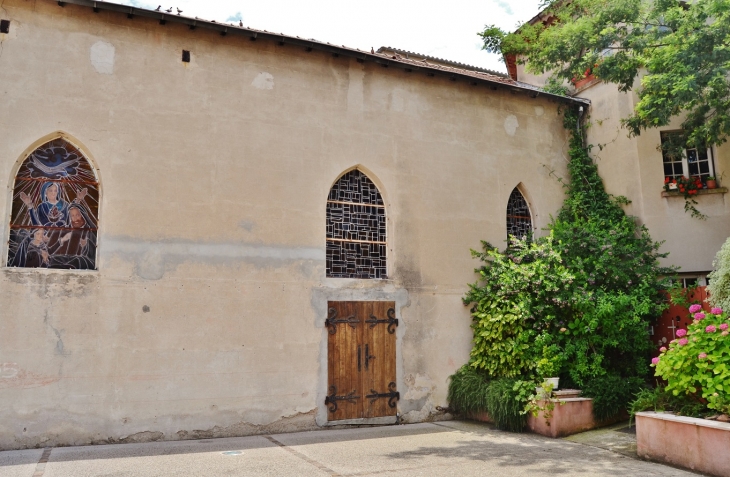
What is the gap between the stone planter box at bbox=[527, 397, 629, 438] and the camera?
28.1 feet

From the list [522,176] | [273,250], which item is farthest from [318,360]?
[522,176]

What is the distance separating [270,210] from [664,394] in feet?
19.1

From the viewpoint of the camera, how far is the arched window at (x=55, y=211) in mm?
7832

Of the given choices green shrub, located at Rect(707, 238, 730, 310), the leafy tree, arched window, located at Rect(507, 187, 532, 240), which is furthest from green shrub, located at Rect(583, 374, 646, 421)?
the leafy tree

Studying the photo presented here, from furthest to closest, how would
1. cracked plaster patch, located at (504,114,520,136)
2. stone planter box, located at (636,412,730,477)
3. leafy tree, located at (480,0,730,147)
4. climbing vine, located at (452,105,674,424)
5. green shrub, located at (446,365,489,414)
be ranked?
cracked plaster patch, located at (504,114,520,136) → green shrub, located at (446,365,489,414) → climbing vine, located at (452,105,674,424) → leafy tree, located at (480,0,730,147) → stone planter box, located at (636,412,730,477)

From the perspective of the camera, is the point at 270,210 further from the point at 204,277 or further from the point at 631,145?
the point at 631,145

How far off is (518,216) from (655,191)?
94.6 inches

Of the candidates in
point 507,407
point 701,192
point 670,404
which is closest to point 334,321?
point 507,407

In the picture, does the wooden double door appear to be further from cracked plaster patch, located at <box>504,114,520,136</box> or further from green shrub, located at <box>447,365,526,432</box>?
cracked plaster patch, located at <box>504,114,520,136</box>

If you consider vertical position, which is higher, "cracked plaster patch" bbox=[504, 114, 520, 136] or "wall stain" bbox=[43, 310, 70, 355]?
"cracked plaster patch" bbox=[504, 114, 520, 136]

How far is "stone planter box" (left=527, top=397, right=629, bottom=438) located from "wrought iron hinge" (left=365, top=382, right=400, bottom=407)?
2.00 m

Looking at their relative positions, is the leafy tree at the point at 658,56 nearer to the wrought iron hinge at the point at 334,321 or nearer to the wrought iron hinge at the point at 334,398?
the wrought iron hinge at the point at 334,321

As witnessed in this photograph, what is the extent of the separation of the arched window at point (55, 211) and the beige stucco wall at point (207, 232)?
194 millimetres

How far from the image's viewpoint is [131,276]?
809cm
